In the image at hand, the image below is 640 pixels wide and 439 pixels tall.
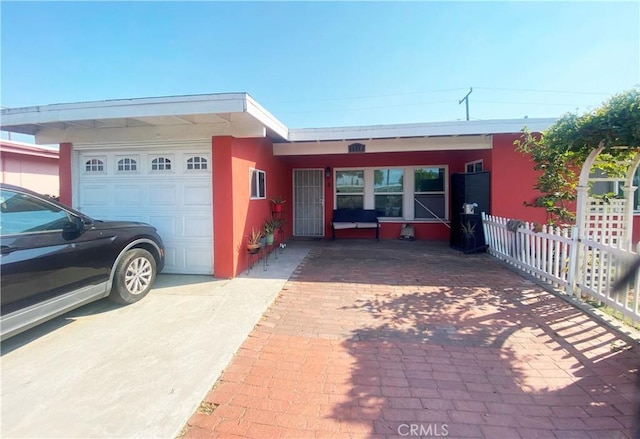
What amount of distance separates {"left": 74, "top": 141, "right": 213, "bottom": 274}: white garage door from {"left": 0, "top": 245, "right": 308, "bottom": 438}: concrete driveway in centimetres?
113

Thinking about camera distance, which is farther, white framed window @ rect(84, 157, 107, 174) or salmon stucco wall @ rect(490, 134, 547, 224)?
salmon stucco wall @ rect(490, 134, 547, 224)

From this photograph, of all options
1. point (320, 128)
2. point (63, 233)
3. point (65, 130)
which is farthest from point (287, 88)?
point (63, 233)

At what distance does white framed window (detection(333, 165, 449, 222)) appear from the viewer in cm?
903

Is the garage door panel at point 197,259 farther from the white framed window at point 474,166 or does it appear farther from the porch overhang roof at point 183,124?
the white framed window at point 474,166

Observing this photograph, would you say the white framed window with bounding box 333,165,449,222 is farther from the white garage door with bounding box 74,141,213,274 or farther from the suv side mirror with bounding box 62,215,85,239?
the suv side mirror with bounding box 62,215,85,239

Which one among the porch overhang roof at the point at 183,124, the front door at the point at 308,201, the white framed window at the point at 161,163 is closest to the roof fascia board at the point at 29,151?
the porch overhang roof at the point at 183,124

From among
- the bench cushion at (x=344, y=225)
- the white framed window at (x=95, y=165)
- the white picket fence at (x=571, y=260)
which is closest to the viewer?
the white picket fence at (x=571, y=260)

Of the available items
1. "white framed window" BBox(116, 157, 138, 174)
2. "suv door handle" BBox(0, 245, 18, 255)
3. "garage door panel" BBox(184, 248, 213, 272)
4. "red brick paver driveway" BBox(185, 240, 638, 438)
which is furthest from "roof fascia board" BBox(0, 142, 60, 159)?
"red brick paver driveway" BBox(185, 240, 638, 438)

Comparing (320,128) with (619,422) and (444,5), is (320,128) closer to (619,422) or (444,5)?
(444,5)

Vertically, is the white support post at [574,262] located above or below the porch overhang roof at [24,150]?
below

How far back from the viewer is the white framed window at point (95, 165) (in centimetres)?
541

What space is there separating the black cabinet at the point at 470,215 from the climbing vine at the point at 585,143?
5.05ft

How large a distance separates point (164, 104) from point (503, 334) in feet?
16.9

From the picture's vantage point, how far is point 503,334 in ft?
10.2
